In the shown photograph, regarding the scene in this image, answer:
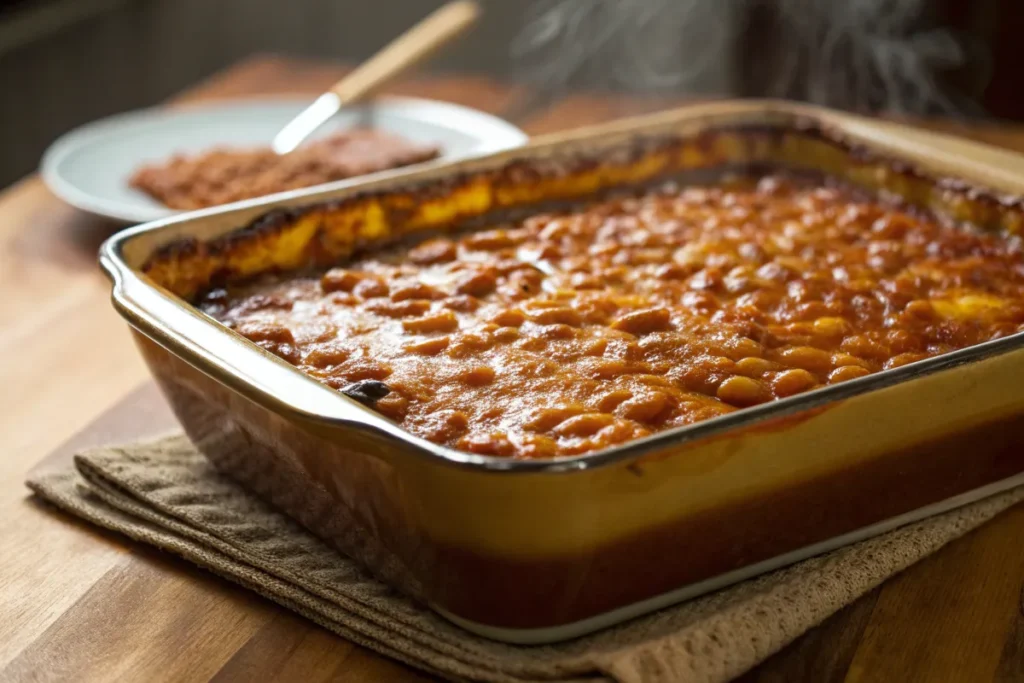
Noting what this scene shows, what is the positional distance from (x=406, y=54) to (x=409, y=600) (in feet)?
5.11

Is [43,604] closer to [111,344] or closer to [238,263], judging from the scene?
[238,263]

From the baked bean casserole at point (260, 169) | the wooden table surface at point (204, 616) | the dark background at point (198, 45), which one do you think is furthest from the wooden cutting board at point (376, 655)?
the dark background at point (198, 45)

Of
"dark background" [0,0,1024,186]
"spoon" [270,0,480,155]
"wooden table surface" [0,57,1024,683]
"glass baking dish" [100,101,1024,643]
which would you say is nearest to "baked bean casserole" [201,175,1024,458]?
"glass baking dish" [100,101,1024,643]

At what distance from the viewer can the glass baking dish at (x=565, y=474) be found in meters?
Answer: 0.96

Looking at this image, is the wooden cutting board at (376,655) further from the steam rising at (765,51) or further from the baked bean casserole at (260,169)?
the steam rising at (765,51)

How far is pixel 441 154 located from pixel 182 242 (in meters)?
0.95

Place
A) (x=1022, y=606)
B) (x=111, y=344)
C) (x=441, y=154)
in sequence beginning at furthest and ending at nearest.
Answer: (x=441, y=154) < (x=111, y=344) < (x=1022, y=606)

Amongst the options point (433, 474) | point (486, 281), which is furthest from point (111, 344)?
point (433, 474)

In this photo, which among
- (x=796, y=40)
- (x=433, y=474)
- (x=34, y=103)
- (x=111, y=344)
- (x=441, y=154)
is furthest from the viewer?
(x=34, y=103)

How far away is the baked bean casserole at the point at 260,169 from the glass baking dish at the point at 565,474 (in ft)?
1.87

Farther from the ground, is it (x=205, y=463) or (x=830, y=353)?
(x=830, y=353)

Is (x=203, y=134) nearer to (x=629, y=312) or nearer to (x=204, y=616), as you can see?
(x=629, y=312)

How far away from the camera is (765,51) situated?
3.21 m

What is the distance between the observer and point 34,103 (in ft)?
12.0
